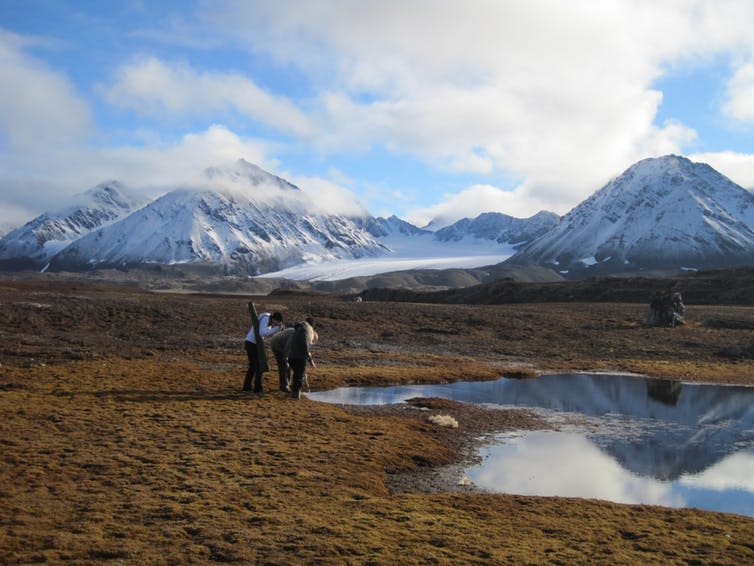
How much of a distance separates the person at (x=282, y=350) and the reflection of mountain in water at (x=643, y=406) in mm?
1761

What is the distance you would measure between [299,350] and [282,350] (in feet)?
2.95

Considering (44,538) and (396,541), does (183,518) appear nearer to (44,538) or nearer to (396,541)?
(44,538)

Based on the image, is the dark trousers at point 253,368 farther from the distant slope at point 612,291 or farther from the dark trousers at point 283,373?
the distant slope at point 612,291

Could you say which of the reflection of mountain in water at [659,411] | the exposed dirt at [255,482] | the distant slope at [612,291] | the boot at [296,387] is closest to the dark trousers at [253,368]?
the exposed dirt at [255,482]

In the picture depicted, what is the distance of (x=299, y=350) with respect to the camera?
22344 mm

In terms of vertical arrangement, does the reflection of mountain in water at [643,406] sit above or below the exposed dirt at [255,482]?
below

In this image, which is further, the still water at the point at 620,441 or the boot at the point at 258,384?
the boot at the point at 258,384

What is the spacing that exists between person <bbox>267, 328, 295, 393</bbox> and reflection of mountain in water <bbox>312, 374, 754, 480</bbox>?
1761 mm

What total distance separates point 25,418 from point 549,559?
1399 centimetres

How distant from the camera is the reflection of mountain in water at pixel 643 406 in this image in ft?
59.5

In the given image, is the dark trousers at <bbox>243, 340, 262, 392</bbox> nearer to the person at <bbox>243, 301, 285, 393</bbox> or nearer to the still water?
the person at <bbox>243, 301, 285, 393</bbox>

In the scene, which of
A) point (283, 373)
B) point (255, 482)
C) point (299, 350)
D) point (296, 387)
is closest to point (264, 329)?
point (299, 350)

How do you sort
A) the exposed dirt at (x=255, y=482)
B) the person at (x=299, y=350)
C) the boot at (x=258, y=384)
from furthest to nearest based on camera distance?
the boot at (x=258, y=384) → the person at (x=299, y=350) → the exposed dirt at (x=255, y=482)

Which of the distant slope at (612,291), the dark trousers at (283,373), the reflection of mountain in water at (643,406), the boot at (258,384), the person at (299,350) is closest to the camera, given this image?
the reflection of mountain in water at (643,406)
